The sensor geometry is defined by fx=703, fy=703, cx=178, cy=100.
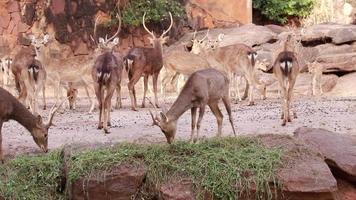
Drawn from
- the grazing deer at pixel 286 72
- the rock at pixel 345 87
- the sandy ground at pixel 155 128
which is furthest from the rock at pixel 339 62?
the grazing deer at pixel 286 72

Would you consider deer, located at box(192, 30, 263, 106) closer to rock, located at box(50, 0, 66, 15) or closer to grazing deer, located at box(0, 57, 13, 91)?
grazing deer, located at box(0, 57, 13, 91)

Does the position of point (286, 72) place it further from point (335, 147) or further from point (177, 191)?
point (177, 191)

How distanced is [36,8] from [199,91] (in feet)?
48.6

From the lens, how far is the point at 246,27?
2391cm

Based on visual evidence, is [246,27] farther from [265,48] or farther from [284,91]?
[284,91]

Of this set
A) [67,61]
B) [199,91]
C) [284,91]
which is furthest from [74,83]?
[199,91]

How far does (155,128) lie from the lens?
38.1 feet

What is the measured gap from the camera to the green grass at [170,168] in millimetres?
8547

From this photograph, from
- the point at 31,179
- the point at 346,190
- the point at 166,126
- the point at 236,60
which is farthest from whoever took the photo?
the point at 236,60

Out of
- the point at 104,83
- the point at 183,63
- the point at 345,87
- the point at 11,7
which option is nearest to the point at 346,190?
the point at 104,83

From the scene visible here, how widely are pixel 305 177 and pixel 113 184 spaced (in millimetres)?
2335

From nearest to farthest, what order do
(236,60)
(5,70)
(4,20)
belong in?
(236,60), (5,70), (4,20)

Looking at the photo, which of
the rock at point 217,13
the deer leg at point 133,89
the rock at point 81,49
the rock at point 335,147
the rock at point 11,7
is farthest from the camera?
the rock at point 217,13

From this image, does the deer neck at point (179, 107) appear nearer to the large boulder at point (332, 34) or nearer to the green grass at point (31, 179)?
the green grass at point (31, 179)
